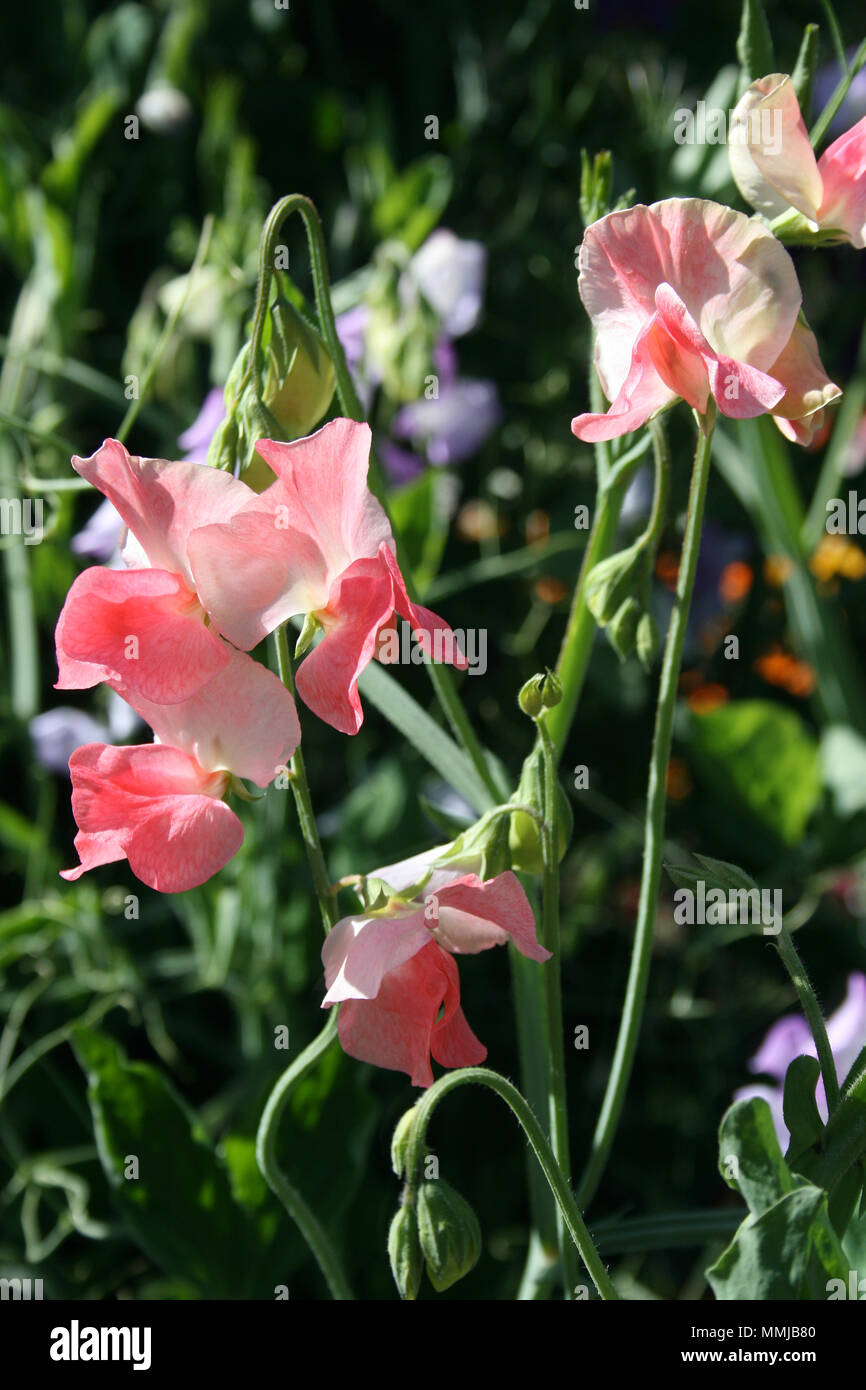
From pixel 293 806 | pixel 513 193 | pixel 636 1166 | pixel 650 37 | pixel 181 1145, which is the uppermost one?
pixel 650 37

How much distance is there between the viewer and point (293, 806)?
940 mm

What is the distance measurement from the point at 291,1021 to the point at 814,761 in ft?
1.31

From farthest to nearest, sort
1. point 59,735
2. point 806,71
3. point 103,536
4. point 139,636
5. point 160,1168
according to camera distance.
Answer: point 59,735 < point 103,536 < point 160,1168 < point 806,71 < point 139,636

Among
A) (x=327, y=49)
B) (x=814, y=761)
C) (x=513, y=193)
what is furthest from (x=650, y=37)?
(x=814, y=761)

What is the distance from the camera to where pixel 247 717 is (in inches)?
16.0

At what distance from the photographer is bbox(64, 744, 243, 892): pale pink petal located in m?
0.41

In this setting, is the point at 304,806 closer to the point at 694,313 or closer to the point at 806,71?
the point at 694,313

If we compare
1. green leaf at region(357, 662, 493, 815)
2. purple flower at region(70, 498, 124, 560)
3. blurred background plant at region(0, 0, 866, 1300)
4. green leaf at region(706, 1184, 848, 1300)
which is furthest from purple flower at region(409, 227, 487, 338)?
green leaf at region(706, 1184, 848, 1300)

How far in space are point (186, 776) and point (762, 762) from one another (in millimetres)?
649

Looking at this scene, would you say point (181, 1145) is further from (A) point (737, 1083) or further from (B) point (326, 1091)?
(A) point (737, 1083)

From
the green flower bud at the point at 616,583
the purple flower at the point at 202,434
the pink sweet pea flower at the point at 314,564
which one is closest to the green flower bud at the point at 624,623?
the green flower bud at the point at 616,583

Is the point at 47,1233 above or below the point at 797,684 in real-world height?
below

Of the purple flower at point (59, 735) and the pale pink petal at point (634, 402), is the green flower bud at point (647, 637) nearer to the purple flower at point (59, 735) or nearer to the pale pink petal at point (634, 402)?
the pale pink petal at point (634, 402)

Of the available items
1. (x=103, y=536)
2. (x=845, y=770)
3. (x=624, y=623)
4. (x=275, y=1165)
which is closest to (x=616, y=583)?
(x=624, y=623)
